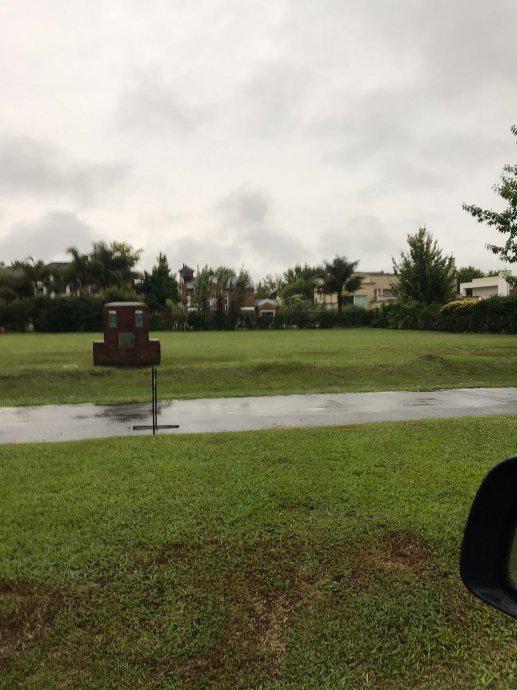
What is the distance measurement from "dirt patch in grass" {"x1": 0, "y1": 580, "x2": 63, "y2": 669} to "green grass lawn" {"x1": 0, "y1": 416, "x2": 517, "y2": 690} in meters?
0.01

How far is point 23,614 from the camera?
348 centimetres

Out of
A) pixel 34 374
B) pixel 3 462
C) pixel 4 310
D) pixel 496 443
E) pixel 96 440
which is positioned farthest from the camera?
pixel 4 310

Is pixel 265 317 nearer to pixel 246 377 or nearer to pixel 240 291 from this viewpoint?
pixel 240 291

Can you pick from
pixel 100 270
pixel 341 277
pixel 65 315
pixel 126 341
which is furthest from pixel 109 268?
pixel 126 341

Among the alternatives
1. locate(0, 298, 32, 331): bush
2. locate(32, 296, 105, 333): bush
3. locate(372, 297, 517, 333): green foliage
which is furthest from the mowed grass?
locate(0, 298, 32, 331): bush

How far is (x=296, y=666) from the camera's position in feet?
10.1

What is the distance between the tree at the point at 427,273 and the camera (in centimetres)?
5428

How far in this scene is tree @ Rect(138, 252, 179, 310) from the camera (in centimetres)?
7456

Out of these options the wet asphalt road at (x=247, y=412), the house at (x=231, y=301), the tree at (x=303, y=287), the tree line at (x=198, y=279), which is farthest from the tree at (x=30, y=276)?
the wet asphalt road at (x=247, y=412)

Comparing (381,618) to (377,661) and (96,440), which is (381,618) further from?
(96,440)

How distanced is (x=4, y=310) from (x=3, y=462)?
53270mm

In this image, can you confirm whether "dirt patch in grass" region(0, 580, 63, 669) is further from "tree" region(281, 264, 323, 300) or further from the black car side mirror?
"tree" region(281, 264, 323, 300)

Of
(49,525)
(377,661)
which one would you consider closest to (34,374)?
(49,525)

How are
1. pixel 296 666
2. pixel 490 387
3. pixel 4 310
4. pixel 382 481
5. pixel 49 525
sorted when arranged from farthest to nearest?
1. pixel 4 310
2. pixel 490 387
3. pixel 382 481
4. pixel 49 525
5. pixel 296 666
